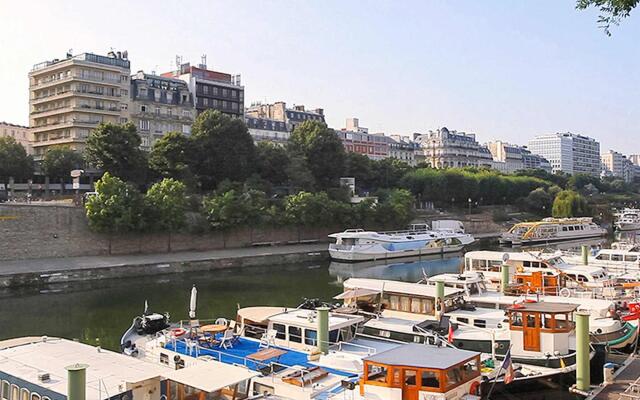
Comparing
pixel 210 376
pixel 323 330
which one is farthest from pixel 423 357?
pixel 210 376

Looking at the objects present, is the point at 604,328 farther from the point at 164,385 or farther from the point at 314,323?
the point at 164,385

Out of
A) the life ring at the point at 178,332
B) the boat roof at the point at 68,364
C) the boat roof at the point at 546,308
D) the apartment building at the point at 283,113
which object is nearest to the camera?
the boat roof at the point at 68,364

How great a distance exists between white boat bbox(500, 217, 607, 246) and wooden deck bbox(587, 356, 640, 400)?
165 ft

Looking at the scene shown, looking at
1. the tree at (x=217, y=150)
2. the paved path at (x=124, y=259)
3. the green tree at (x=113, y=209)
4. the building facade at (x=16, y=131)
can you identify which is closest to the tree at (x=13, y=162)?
the tree at (x=217, y=150)

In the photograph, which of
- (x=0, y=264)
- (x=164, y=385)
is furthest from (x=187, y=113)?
(x=164, y=385)

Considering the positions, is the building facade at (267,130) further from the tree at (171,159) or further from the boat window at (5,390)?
the boat window at (5,390)

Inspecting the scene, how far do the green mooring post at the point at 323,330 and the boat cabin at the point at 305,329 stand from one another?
31cm

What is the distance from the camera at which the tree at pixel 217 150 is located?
64.4 metres

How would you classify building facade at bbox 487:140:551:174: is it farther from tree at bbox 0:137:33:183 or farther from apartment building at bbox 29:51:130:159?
tree at bbox 0:137:33:183

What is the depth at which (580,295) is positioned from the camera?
26.0 metres

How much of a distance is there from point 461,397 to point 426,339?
617cm

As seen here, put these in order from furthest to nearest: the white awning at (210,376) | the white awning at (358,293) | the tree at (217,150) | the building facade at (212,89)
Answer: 1. the building facade at (212,89)
2. the tree at (217,150)
3. the white awning at (358,293)
4. the white awning at (210,376)

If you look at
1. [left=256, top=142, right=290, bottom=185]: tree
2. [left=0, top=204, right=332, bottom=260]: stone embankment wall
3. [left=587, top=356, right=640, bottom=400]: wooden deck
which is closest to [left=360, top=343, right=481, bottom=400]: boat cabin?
[left=587, top=356, right=640, bottom=400]: wooden deck

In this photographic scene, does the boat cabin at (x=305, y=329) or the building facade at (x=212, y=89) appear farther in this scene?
the building facade at (x=212, y=89)
